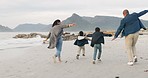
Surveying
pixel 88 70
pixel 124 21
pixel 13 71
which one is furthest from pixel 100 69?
pixel 13 71

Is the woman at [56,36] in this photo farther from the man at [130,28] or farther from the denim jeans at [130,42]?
the denim jeans at [130,42]

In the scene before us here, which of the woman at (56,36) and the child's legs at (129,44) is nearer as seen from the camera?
the child's legs at (129,44)

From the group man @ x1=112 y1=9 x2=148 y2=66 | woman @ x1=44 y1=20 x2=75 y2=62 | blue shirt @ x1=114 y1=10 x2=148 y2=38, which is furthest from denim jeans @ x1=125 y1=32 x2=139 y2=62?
woman @ x1=44 y1=20 x2=75 y2=62

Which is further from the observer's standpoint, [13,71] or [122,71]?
[13,71]

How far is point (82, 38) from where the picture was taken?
12.9 metres

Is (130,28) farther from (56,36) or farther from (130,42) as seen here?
(56,36)

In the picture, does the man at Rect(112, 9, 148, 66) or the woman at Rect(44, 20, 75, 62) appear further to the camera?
the woman at Rect(44, 20, 75, 62)

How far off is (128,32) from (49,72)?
9.25 feet

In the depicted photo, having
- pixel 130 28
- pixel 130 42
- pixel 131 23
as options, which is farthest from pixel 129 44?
pixel 131 23

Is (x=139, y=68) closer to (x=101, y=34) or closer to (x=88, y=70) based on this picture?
(x=88, y=70)

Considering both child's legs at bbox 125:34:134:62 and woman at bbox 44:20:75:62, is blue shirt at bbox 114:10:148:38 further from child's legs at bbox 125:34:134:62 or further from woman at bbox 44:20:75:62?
woman at bbox 44:20:75:62

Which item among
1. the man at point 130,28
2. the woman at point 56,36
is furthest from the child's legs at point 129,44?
the woman at point 56,36

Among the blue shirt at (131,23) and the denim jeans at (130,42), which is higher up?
the blue shirt at (131,23)

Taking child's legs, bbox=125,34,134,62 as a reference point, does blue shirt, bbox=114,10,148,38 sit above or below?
above
